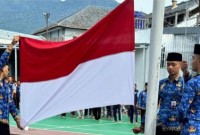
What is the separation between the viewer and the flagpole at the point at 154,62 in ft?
11.4

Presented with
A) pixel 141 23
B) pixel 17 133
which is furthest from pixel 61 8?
pixel 17 133

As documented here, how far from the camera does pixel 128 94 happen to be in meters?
3.74

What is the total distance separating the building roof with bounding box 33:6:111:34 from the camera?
32.7 metres

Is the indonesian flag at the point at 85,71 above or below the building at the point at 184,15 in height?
below

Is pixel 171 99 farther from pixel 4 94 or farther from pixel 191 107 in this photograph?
pixel 4 94

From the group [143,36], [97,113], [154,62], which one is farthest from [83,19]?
[154,62]

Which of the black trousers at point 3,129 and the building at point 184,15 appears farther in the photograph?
the building at point 184,15

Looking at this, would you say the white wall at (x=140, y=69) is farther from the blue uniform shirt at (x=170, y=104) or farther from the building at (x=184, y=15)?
the blue uniform shirt at (x=170, y=104)

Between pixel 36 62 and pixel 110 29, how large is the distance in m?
1.19

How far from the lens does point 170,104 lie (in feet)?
12.6

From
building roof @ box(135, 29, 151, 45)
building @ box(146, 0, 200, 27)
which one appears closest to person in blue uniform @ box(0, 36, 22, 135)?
building roof @ box(135, 29, 151, 45)

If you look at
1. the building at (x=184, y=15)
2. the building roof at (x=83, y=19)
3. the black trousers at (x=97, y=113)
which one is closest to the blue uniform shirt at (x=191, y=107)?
the black trousers at (x=97, y=113)

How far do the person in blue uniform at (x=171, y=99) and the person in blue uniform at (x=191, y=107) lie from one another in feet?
1.68

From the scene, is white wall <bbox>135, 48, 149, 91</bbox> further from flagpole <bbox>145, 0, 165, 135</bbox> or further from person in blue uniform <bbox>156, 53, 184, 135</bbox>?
flagpole <bbox>145, 0, 165, 135</bbox>
